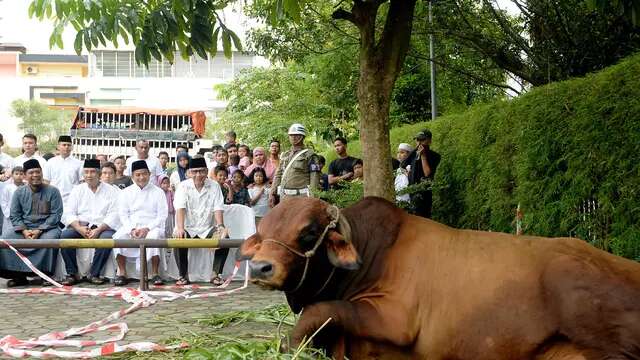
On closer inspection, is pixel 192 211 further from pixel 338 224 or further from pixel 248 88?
pixel 248 88

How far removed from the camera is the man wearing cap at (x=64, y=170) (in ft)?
44.4

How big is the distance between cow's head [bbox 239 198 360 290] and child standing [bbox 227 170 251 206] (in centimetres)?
748

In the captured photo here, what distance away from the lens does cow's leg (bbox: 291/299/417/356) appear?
445 cm

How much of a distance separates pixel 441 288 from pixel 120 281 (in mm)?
6873

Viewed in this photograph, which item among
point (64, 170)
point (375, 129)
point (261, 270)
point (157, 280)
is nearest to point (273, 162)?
point (64, 170)

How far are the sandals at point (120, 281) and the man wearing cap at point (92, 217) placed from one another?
1.07 feet

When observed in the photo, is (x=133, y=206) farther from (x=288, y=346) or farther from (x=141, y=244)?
(x=288, y=346)

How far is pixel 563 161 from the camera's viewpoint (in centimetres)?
878

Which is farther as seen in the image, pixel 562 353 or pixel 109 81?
pixel 109 81

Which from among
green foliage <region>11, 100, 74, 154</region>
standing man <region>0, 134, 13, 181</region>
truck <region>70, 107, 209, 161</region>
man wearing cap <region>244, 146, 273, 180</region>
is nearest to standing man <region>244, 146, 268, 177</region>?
man wearing cap <region>244, 146, 273, 180</region>

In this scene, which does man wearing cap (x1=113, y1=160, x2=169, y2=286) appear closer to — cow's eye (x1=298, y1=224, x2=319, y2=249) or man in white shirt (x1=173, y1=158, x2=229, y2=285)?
man in white shirt (x1=173, y1=158, x2=229, y2=285)

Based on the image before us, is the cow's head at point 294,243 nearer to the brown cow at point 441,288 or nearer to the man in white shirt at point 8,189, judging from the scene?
the brown cow at point 441,288

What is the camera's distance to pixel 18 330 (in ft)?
22.9

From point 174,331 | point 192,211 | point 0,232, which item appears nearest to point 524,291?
point 174,331
